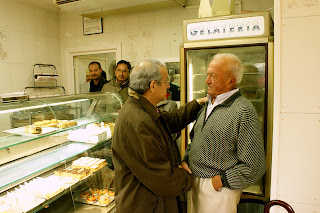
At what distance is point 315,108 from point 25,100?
2373mm

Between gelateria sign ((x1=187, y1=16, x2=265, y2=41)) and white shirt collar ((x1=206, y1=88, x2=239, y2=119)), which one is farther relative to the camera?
gelateria sign ((x1=187, y1=16, x2=265, y2=41))

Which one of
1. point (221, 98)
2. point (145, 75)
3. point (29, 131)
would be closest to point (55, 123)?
point (29, 131)

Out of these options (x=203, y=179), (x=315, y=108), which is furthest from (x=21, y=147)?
(x=315, y=108)

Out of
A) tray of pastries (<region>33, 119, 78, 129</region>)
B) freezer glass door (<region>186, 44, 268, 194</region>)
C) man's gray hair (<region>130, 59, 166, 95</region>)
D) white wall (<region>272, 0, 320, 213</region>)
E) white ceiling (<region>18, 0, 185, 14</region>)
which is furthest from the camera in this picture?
white ceiling (<region>18, 0, 185, 14</region>)

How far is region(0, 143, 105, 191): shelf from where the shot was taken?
1814 millimetres

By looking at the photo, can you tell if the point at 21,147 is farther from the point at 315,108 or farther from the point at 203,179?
the point at 315,108

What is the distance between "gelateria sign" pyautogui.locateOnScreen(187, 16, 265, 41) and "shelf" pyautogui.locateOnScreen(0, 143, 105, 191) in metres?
1.65

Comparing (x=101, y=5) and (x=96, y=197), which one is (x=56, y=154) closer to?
(x=96, y=197)

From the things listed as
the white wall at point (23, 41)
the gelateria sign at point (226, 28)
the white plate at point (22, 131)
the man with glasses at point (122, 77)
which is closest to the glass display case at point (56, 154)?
the white plate at point (22, 131)

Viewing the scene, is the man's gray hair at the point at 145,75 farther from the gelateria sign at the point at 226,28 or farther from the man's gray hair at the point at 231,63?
the gelateria sign at the point at 226,28

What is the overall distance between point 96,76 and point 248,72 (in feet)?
8.91

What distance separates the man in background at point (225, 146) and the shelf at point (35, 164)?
1.16m

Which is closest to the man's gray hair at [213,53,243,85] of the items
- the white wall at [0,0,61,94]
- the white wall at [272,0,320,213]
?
the white wall at [272,0,320,213]

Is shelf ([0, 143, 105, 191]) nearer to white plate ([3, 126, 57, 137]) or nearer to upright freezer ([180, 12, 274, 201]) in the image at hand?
white plate ([3, 126, 57, 137])
